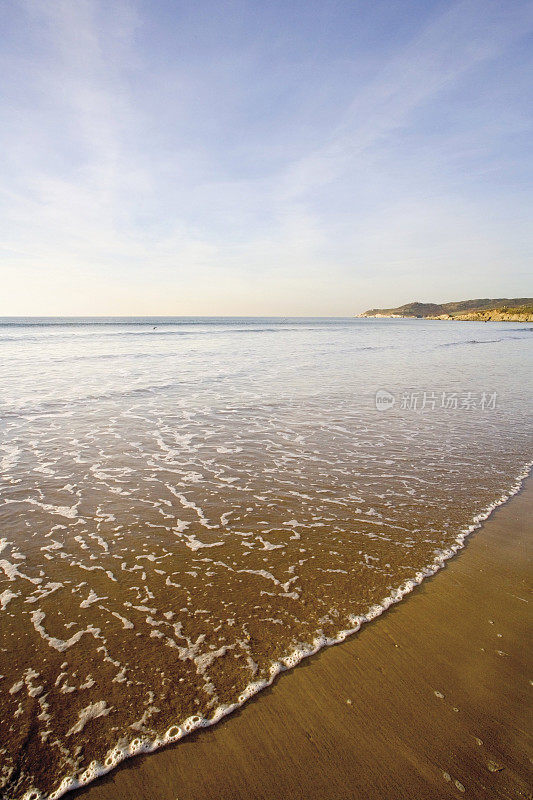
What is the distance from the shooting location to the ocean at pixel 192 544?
126 inches

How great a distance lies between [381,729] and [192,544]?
3.17 metres

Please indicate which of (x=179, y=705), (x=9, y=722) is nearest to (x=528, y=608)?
(x=179, y=705)

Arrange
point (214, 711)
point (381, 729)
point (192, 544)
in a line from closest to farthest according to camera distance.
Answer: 1. point (381, 729)
2. point (214, 711)
3. point (192, 544)

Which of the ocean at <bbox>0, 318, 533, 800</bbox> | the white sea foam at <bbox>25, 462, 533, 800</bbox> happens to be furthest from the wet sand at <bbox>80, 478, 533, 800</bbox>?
the ocean at <bbox>0, 318, 533, 800</bbox>

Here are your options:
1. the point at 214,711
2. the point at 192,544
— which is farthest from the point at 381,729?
the point at 192,544

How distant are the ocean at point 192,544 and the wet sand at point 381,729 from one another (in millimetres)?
181

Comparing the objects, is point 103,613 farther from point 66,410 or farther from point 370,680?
point 66,410

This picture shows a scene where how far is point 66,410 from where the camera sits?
1309 cm

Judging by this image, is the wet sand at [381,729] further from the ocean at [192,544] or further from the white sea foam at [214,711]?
the ocean at [192,544]

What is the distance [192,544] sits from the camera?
18.1 feet

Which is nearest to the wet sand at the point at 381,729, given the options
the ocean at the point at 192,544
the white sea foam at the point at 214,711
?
the white sea foam at the point at 214,711

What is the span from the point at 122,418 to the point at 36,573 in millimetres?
7771

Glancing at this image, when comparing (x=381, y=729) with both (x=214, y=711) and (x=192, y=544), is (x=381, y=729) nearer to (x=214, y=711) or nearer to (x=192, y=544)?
(x=214, y=711)

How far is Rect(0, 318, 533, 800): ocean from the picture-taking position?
319 centimetres
